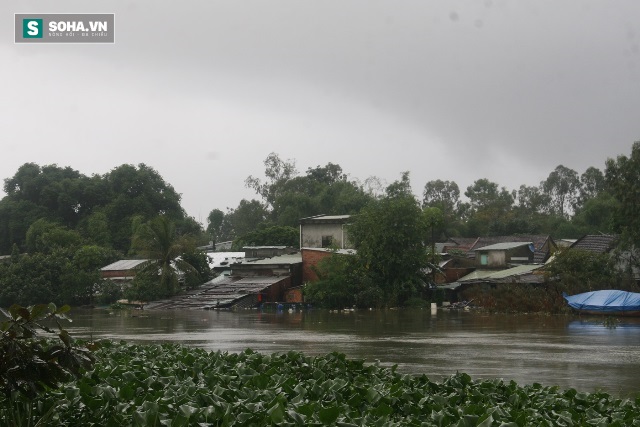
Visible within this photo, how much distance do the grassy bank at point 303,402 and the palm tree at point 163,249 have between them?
41468 mm

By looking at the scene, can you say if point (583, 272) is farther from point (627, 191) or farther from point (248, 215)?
point (248, 215)

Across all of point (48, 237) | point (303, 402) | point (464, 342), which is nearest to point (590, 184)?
point (48, 237)

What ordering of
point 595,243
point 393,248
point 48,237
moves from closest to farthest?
1. point 393,248
2. point 595,243
3. point 48,237

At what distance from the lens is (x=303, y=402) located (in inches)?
216

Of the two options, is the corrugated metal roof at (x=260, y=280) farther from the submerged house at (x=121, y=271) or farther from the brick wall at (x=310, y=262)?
the submerged house at (x=121, y=271)

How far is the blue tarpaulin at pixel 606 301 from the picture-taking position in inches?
1337

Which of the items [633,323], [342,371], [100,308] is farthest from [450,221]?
[342,371]

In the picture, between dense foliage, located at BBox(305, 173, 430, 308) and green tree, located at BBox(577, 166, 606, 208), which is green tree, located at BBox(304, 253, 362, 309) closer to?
dense foliage, located at BBox(305, 173, 430, 308)

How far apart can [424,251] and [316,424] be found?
42103 mm

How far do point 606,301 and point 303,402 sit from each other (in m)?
32.1

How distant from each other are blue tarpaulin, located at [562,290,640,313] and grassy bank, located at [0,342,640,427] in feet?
93.5

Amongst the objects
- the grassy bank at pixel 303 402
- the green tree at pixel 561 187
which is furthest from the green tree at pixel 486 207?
the grassy bank at pixel 303 402

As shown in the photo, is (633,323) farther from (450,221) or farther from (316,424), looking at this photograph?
(450,221)

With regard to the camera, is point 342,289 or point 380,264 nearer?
point 342,289
